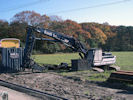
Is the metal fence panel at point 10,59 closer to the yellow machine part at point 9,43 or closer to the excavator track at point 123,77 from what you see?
the yellow machine part at point 9,43

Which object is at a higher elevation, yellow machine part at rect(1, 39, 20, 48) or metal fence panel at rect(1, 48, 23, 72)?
yellow machine part at rect(1, 39, 20, 48)

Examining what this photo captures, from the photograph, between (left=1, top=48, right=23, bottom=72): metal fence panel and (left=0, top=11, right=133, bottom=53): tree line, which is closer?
(left=1, top=48, right=23, bottom=72): metal fence panel

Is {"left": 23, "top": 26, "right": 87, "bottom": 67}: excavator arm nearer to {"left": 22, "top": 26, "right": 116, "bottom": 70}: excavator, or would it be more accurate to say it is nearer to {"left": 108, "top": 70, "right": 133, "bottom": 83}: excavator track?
{"left": 22, "top": 26, "right": 116, "bottom": 70}: excavator

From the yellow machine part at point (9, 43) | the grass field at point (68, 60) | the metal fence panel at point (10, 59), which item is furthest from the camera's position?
the grass field at point (68, 60)

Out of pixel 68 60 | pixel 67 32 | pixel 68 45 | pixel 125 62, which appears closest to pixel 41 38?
pixel 68 45

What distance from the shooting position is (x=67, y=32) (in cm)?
6856

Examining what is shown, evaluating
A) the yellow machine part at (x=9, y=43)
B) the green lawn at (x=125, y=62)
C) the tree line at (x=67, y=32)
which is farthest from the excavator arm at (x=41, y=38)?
the tree line at (x=67, y=32)

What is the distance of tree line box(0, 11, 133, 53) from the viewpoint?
203 feet

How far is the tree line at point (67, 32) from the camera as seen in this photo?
A: 203 feet

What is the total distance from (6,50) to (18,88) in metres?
6.94

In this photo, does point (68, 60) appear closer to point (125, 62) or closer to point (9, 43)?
point (125, 62)

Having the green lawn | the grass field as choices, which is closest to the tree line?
the grass field

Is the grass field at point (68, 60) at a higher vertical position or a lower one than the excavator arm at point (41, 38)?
lower

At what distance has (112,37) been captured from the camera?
309 feet
